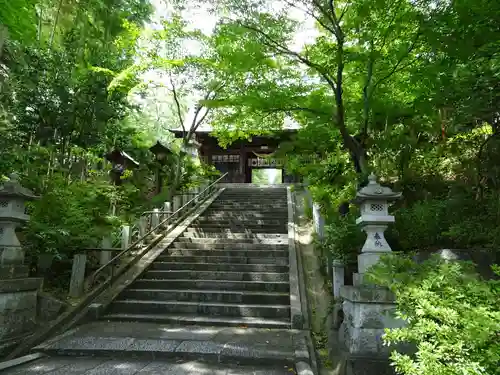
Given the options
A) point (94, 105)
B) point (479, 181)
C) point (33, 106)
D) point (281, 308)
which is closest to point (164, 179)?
point (94, 105)

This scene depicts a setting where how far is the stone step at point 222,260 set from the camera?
811 cm

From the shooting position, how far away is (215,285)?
7195 millimetres

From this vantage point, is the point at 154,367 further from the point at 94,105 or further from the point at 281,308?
the point at 94,105

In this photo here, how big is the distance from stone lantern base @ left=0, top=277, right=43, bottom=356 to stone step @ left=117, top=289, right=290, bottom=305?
65.6 inches

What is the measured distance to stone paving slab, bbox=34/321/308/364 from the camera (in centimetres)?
459

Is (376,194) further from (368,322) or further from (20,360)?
(20,360)

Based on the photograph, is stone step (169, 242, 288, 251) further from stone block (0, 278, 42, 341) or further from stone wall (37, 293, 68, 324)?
stone block (0, 278, 42, 341)

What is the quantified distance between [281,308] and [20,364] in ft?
13.8

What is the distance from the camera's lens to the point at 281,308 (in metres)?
6.22

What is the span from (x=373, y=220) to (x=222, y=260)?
15.1ft

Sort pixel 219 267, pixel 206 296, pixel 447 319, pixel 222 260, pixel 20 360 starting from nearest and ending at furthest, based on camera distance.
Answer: pixel 447 319 → pixel 20 360 → pixel 206 296 → pixel 219 267 → pixel 222 260

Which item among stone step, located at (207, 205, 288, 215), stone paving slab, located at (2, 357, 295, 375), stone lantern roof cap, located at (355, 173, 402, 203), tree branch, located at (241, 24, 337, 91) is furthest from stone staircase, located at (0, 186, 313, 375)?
tree branch, located at (241, 24, 337, 91)

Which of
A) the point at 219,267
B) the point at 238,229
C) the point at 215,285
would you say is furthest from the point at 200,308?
the point at 238,229

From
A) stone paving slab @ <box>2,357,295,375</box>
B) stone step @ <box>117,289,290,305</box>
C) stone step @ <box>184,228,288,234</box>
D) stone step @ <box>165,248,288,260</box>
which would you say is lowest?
stone paving slab @ <box>2,357,295,375</box>
